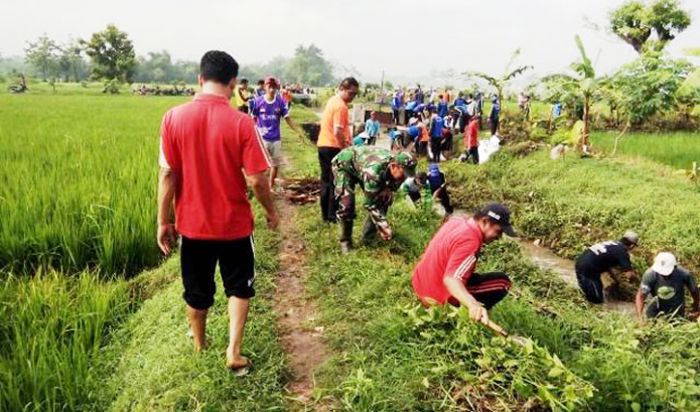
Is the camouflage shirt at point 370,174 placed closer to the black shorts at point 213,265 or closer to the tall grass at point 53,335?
the black shorts at point 213,265

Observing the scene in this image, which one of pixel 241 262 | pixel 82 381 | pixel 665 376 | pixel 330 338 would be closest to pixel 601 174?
pixel 665 376

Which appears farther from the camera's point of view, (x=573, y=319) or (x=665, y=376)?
(x=573, y=319)

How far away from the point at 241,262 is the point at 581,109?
1357cm

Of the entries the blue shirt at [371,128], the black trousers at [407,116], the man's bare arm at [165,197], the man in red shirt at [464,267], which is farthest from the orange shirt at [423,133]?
the man's bare arm at [165,197]

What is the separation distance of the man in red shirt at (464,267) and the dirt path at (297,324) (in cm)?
92

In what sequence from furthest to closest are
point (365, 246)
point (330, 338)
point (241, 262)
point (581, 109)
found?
1. point (581, 109)
2. point (365, 246)
3. point (330, 338)
4. point (241, 262)

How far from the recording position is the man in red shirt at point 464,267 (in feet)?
10.6

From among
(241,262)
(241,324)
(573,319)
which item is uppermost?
(241,262)

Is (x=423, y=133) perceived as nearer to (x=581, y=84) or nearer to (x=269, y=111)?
(x=581, y=84)

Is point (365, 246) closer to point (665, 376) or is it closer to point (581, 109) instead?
point (665, 376)

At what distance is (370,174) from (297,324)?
175 cm

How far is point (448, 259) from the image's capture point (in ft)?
11.2

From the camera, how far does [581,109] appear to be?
14195 mm

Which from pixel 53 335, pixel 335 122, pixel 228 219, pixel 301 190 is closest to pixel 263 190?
pixel 228 219
